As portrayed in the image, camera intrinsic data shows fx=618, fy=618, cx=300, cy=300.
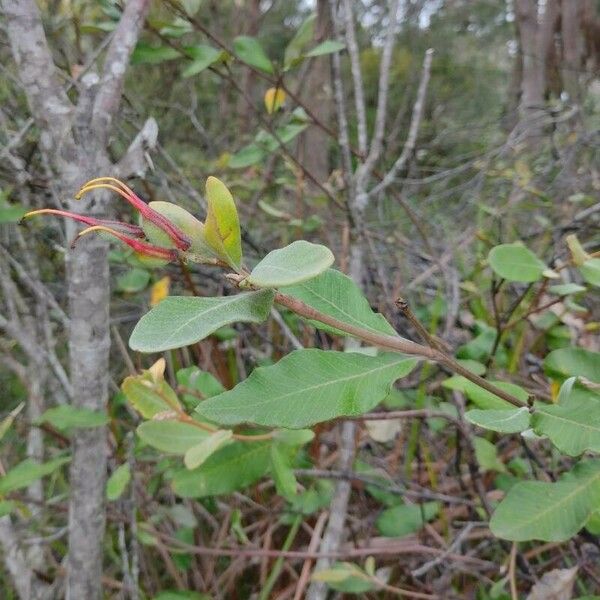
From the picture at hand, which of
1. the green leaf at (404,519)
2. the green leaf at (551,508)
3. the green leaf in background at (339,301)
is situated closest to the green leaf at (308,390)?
the green leaf in background at (339,301)

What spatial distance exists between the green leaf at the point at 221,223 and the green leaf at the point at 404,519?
664mm

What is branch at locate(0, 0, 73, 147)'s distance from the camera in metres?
0.78

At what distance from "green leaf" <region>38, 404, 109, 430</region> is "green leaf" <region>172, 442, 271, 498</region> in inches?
5.2

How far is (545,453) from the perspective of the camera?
3.37 feet

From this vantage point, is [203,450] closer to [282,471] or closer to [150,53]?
[282,471]

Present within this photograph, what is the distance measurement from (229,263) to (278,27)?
6.69m

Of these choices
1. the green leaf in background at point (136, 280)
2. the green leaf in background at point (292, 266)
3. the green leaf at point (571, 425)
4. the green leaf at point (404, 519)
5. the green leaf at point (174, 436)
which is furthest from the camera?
the green leaf in background at point (136, 280)

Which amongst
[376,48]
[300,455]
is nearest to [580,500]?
[300,455]

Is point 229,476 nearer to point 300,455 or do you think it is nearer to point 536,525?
point 300,455

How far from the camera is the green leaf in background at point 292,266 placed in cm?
37

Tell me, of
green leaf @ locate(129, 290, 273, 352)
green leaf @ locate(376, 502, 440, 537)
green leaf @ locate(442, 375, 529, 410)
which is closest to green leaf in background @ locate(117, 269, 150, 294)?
green leaf @ locate(376, 502, 440, 537)

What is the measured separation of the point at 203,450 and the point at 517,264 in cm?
44

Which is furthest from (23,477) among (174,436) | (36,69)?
(36,69)

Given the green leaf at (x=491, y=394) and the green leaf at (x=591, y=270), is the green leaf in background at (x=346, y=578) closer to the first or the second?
the green leaf at (x=491, y=394)
